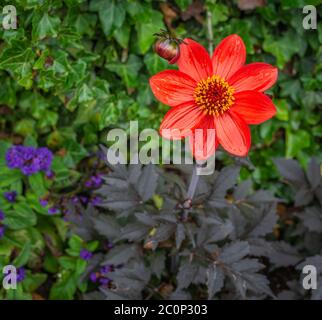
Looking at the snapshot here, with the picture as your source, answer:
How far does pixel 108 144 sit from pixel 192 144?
36.5 inches

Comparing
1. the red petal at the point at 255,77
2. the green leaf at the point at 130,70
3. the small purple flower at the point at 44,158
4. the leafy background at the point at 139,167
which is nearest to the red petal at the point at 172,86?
the red petal at the point at 255,77

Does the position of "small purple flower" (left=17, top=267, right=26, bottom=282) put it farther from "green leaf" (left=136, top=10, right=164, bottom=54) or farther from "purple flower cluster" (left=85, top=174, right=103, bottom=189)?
"green leaf" (left=136, top=10, right=164, bottom=54)

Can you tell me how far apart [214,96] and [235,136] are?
0.39 feet

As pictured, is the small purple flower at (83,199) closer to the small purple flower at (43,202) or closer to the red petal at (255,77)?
the small purple flower at (43,202)

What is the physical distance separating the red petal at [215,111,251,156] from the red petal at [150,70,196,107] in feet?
0.40

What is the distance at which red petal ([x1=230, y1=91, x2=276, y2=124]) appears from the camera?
126cm

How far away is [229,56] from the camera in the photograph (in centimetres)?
134

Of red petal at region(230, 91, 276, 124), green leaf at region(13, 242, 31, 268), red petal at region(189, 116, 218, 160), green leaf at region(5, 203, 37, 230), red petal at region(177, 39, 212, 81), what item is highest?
red petal at region(177, 39, 212, 81)

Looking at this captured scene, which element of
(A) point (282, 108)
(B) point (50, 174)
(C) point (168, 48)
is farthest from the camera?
(A) point (282, 108)

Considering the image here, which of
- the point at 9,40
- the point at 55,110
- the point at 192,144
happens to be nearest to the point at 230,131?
the point at 192,144

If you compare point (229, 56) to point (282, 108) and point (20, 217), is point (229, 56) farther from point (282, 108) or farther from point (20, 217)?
point (20, 217)

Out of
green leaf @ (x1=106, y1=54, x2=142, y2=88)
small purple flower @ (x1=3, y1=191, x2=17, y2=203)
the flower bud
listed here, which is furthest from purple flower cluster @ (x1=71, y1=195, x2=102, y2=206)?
the flower bud

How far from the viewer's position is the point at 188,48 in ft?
4.36

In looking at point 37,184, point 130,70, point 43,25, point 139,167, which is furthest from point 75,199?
point 43,25
